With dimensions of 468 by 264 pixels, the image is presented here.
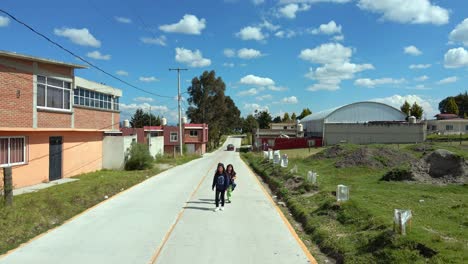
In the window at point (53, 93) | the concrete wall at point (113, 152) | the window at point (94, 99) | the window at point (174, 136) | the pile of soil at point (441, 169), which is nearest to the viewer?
the pile of soil at point (441, 169)

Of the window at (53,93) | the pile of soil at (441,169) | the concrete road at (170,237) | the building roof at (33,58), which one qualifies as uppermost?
the building roof at (33,58)

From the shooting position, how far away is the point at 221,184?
45.6 feet

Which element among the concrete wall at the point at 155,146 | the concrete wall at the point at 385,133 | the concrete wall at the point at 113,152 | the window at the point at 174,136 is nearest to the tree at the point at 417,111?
the concrete wall at the point at 385,133

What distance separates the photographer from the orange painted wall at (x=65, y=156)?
1991cm

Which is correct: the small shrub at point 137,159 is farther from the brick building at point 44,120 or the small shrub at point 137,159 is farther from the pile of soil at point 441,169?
the pile of soil at point 441,169

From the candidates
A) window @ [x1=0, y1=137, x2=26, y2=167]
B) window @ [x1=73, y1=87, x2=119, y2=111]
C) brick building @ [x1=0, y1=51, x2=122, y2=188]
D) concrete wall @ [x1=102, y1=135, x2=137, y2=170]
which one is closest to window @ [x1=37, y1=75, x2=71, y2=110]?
brick building @ [x1=0, y1=51, x2=122, y2=188]

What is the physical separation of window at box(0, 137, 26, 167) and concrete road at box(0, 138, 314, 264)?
6.11m

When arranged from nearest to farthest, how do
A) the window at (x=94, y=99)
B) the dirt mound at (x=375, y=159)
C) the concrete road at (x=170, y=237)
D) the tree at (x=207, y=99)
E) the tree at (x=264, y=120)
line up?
the concrete road at (x=170, y=237) → the window at (x=94, y=99) → the dirt mound at (x=375, y=159) → the tree at (x=207, y=99) → the tree at (x=264, y=120)

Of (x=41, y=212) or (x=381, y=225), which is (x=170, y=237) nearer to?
(x=41, y=212)

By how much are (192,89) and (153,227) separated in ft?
269

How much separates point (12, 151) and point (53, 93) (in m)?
4.53

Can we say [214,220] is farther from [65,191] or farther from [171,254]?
[65,191]

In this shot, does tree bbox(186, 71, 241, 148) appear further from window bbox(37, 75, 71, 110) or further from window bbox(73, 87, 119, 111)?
window bbox(37, 75, 71, 110)

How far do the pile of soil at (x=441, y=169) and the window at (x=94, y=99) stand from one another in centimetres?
1950
